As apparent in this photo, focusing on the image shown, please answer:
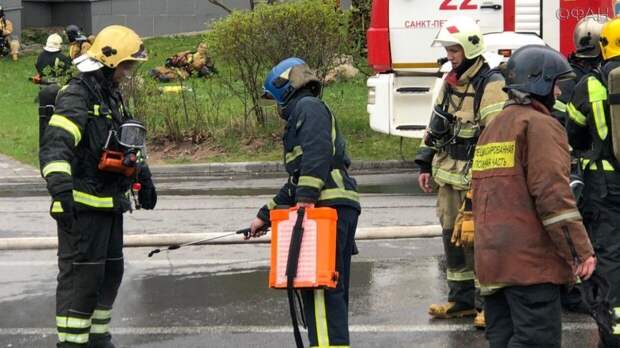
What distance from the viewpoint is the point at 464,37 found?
6168 mm

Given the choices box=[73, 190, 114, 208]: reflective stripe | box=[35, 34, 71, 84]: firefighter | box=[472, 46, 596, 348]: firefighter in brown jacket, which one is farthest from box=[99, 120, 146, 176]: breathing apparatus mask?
box=[35, 34, 71, 84]: firefighter

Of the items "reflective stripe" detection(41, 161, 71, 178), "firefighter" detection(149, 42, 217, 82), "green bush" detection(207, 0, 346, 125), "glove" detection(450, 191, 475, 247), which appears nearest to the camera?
"reflective stripe" detection(41, 161, 71, 178)

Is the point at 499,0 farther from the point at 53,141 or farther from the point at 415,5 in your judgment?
the point at 53,141

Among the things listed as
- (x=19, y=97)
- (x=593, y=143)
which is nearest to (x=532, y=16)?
(x=593, y=143)

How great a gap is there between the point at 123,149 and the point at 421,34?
7261 mm

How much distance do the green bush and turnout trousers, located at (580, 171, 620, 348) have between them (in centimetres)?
974

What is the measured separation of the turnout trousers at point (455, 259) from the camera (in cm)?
645

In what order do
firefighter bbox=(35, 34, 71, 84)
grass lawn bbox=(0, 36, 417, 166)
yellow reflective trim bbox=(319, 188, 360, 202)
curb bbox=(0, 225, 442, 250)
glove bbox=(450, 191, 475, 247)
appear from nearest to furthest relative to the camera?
yellow reflective trim bbox=(319, 188, 360, 202) < glove bbox=(450, 191, 475, 247) < curb bbox=(0, 225, 442, 250) < grass lawn bbox=(0, 36, 417, 166) < firefighter bbox=(35, 34, 71, 84)

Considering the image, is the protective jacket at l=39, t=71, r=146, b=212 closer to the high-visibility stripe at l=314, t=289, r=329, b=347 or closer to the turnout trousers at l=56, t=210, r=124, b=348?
the turnout trousers at l=56, t=210, r=124, b=348

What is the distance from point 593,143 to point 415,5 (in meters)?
7.30

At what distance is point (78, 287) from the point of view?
18.6 feet

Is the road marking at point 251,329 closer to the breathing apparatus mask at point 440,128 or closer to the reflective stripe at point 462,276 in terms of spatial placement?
the reflective stripe at point 462,276

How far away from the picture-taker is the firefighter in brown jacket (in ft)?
14.3

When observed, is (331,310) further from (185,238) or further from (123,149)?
(185,238)
